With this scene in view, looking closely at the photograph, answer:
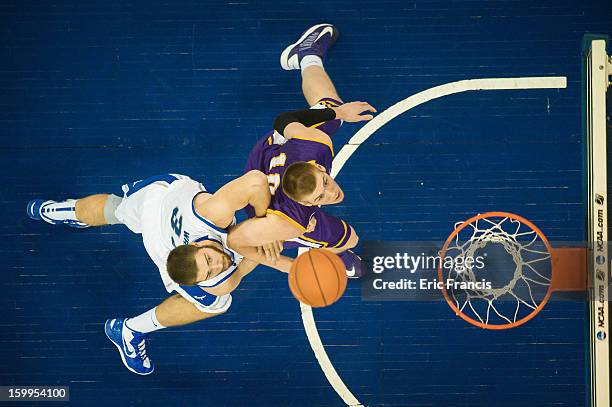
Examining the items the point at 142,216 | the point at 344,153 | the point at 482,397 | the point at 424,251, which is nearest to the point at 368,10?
the point at 344,153

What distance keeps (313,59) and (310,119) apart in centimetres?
130

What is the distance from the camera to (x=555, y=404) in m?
6.27

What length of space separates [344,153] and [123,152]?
7.55 feet

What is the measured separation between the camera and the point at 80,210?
6.14m

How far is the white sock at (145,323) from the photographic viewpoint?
240 inches

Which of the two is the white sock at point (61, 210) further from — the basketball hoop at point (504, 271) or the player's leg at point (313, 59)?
the basketball hoop at point (504, 271)

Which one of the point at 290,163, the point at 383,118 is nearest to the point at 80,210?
the point at 290,163

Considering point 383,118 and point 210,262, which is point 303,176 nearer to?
point 210,262

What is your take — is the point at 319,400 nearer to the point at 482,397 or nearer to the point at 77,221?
the point at 482,397

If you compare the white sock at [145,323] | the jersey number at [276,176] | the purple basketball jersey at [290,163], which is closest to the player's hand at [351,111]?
the purple basketball jersey at [290,163]

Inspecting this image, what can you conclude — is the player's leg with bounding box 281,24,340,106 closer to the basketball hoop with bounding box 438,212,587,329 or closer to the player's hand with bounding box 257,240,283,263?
the player's hand with bounding box 257,240,283,263

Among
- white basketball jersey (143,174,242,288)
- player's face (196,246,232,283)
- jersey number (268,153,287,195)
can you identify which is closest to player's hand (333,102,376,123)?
jersey number (268,153,287,195)

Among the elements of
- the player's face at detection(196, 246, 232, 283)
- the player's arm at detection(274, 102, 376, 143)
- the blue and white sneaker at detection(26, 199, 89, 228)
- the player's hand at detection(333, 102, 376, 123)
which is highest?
the player's hand at detection(333, 102, 376, 123)

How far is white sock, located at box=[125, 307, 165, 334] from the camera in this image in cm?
611
